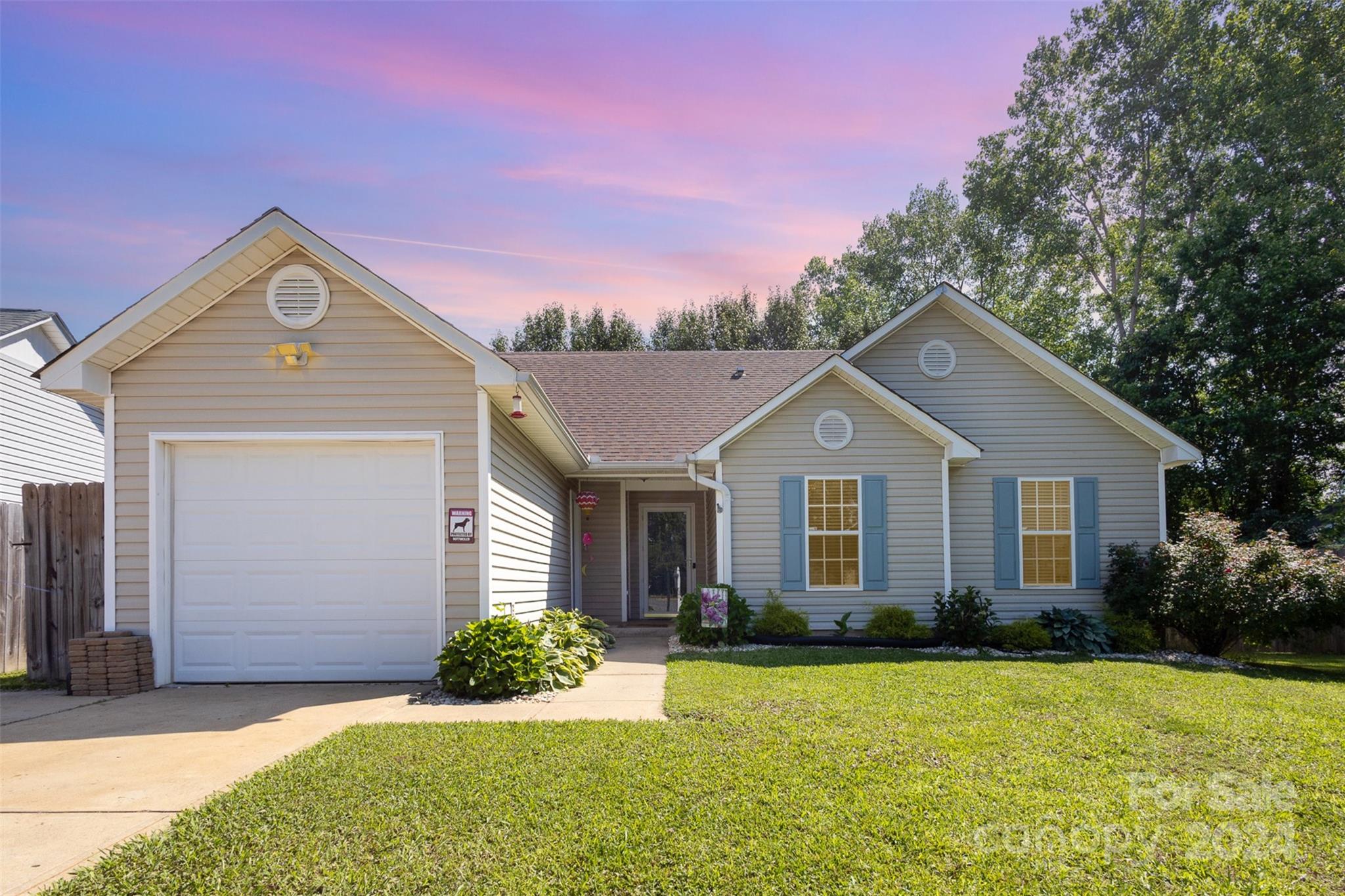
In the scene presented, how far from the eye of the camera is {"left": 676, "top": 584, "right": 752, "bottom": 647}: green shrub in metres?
10.9

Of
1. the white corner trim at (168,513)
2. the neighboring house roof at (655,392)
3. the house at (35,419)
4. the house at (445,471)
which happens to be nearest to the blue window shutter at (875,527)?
the house at (445,471)

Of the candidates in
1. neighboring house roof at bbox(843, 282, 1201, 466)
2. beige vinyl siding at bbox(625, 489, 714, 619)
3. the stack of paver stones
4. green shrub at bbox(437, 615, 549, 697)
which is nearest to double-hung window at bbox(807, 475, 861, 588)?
neighboring house roof at bbox(843, 282, 1201, 466)

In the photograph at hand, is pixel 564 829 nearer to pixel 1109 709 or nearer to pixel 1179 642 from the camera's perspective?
pixel 1109 709

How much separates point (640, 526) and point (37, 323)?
1137 centimetres

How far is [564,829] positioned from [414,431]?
5.17 metres

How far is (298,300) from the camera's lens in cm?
842

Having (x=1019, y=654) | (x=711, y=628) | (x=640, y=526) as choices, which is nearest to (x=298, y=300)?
(x=711, y=628)

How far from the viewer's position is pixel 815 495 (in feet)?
38.8

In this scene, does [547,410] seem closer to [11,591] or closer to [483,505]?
[483,505]

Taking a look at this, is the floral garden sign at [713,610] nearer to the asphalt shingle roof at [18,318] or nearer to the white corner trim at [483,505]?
the white corner trim at [483,505]

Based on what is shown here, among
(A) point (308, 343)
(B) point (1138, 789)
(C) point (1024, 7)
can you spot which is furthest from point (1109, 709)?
(C) point (1024, 7)

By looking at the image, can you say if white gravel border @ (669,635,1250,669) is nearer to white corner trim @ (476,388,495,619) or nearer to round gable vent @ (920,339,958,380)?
white corner trim @ (476,388,495,619)

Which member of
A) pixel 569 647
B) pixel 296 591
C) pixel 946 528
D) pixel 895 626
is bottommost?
pixel 895 626

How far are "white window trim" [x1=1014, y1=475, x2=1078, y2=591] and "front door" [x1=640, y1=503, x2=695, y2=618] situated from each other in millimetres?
6192
